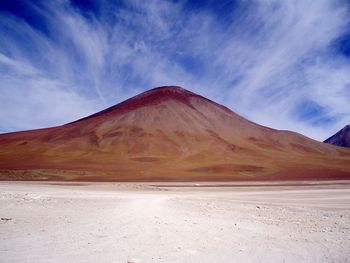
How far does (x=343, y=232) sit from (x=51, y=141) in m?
93.7

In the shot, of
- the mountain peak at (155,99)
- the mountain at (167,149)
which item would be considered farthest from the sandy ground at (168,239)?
the mountain peak at (155,99)

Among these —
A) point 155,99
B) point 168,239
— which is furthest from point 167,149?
point 168,239

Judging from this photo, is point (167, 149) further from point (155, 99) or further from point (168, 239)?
point (168, 239)

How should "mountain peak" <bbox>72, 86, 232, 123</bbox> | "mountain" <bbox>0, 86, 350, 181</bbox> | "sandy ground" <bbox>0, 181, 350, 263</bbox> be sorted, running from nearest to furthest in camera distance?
"sandy ground" <bbox>0, 181, 350, 263</bbox>
"mountain" <bbox>0, 86, 350, 181</bbox>
"mountain peak" <bbox>72, 86, 232, 123</bbox>

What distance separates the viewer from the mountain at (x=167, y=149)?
5953cm

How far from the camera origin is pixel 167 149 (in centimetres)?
8600

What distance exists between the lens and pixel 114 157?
77625 mm

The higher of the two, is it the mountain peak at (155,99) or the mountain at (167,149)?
the mountain peak at (155,99)

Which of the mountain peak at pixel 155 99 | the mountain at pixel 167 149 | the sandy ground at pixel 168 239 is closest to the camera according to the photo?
the sandy ground at pixel 168 239

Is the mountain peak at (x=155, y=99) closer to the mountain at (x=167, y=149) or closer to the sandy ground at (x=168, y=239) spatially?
the mountain at (x=167, y=149)

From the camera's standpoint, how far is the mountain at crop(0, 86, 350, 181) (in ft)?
195

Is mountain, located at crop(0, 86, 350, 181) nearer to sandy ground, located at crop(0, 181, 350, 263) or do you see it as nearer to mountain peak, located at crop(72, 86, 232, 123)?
mountain peak, located at crop(72, 86, 232, 123)

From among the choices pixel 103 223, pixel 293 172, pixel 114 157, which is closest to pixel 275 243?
pixel 103 223

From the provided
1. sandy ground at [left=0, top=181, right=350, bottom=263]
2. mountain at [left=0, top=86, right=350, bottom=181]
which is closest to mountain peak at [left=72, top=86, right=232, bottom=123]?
mountain at [left=0, top=86, right=350, bottom=181]
